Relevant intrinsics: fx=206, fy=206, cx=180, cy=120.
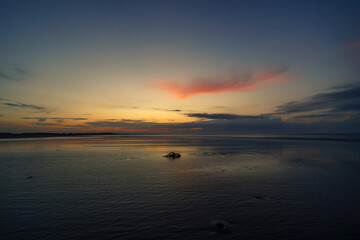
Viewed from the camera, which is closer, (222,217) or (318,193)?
(222,217)

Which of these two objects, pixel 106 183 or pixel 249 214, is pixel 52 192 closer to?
pixel 106 183

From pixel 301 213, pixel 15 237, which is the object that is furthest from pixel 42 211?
pixel 301 213

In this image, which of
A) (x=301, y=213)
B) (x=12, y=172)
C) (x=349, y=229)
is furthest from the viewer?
(x=12, y=172)

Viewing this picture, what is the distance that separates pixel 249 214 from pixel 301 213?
11.4 feet

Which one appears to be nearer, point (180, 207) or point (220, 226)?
point (220, 226)

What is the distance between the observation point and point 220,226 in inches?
452

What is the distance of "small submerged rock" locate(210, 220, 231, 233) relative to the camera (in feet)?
36.4

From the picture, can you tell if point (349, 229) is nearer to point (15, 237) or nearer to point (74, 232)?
point (74, 232)

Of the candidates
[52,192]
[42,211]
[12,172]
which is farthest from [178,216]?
[12,172]

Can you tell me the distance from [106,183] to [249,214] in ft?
48.9

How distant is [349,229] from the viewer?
36.9 ft

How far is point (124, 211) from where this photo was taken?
1401 centimetres

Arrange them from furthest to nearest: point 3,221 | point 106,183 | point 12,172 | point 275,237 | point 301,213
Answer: point 12,172 < point 106,183 < point 301,213 < point 3,221 < point 275,237

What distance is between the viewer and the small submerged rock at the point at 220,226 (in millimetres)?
11094
